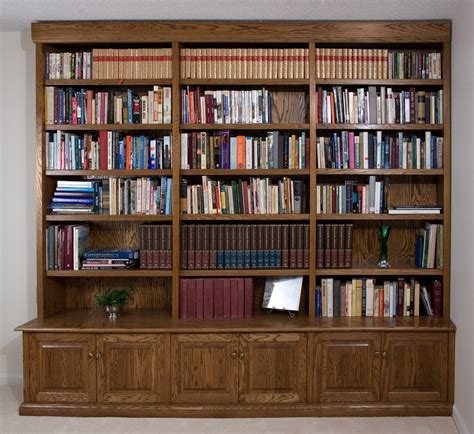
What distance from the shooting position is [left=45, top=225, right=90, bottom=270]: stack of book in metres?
3.87

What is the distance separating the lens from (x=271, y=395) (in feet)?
11.9

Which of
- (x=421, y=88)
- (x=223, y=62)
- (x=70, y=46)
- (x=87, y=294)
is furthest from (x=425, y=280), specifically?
(x=70, y=46)

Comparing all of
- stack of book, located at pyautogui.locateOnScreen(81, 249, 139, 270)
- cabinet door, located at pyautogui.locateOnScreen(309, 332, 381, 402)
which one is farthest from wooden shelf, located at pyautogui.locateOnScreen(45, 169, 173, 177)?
cabinet door, located at pyautogui.locateOnScreen(309, 332, 381, 402)

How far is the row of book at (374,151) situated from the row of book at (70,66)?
1.58 m

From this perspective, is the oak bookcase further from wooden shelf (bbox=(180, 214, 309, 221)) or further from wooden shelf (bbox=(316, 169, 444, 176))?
wooden shelf (bbox=(180, 214, 309, 221))

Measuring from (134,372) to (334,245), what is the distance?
59.2 inches

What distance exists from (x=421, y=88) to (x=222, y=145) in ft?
4.58

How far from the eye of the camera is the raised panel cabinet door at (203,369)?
3.62 m

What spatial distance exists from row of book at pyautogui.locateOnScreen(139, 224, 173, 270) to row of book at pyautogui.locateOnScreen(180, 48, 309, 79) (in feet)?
3.43

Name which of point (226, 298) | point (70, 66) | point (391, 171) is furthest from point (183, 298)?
point (70, 66)

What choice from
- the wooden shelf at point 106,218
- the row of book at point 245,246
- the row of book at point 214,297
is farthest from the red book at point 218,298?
the wooden shelf at point 106,218

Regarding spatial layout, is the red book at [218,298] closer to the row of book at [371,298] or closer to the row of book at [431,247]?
the row of book at [371,298]

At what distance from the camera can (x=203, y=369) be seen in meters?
3.63

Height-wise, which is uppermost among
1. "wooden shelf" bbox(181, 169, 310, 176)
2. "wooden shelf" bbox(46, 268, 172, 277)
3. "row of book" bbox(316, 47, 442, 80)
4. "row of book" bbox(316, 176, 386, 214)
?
"row of book" bbox(316, 47, 442, 80)
